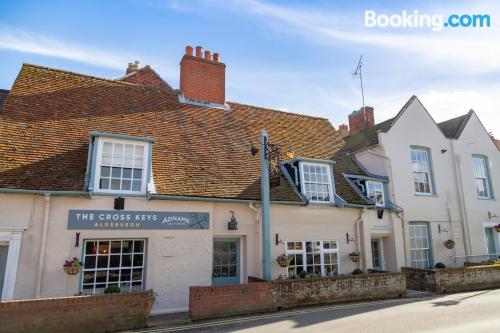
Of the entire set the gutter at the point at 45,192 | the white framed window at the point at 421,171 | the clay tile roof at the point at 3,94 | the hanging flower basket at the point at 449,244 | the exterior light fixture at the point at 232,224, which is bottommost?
the hanging flower basket at the point at 449,244

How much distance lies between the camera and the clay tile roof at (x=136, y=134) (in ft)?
34.0

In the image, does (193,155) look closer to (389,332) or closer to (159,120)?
(159,120)

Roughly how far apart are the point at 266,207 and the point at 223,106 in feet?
23.8

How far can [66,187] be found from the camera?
977 cm

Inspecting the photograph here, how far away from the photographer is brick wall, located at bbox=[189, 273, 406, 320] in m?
9.23

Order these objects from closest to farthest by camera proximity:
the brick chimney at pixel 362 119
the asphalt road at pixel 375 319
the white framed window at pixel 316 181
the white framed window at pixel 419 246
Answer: the asphalt road at pixel 375 319 → the white framed window at pixel 316 181 → the white framed window at pixel 419 246 → the brick chimney at pixel 362 119

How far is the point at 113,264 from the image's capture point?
10.2 meters

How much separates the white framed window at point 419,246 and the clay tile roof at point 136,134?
4.04 m

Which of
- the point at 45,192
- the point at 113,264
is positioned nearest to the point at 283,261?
the point at 113,264

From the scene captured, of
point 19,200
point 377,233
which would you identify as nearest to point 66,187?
point 19,200

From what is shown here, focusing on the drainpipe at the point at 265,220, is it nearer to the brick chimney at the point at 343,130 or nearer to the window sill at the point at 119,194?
the window sill at the point at 119,194

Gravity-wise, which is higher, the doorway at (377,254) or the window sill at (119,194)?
the window sill at (119,194)

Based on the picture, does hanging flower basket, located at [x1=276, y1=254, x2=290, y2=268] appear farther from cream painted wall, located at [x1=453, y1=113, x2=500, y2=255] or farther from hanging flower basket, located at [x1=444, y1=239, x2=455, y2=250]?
cream painted wall, located at [x1=453, y1=113, x2=500, y2=255]

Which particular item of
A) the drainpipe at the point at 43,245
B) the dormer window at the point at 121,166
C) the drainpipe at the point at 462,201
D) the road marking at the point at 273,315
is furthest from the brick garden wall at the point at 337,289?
the drainpipe at the point at 462,201
